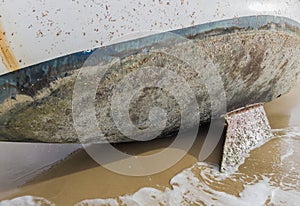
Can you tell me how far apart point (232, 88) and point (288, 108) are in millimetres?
1492

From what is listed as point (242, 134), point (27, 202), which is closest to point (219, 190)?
point (242, 134)

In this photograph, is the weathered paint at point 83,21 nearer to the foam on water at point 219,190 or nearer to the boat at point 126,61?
the boat at point 126,61

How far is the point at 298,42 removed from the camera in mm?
2412

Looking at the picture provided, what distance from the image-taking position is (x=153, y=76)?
6.05 feet

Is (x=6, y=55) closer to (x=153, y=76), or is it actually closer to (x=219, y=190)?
(x=153, y=76)

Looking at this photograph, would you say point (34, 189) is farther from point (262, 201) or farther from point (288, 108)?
point (288, 108)

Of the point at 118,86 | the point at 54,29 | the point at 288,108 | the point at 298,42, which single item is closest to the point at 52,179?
the point at 118,86

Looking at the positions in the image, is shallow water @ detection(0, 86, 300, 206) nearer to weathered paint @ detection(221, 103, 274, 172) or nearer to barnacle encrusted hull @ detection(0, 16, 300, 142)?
weathered paint @ detection(221, 103, 274, 172)

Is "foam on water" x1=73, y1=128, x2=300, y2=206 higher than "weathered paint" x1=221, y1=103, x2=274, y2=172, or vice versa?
"weathered paint" x1=221, y1=103, x2=274, y2=172

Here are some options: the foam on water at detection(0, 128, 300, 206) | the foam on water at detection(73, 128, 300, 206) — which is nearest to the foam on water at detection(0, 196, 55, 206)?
the foam on water at detection(0, 128, 300, 206)

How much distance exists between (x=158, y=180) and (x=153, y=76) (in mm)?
730

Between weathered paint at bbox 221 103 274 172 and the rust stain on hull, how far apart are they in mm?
1427

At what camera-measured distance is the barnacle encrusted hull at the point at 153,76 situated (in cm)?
166

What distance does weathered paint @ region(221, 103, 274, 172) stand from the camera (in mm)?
2334
